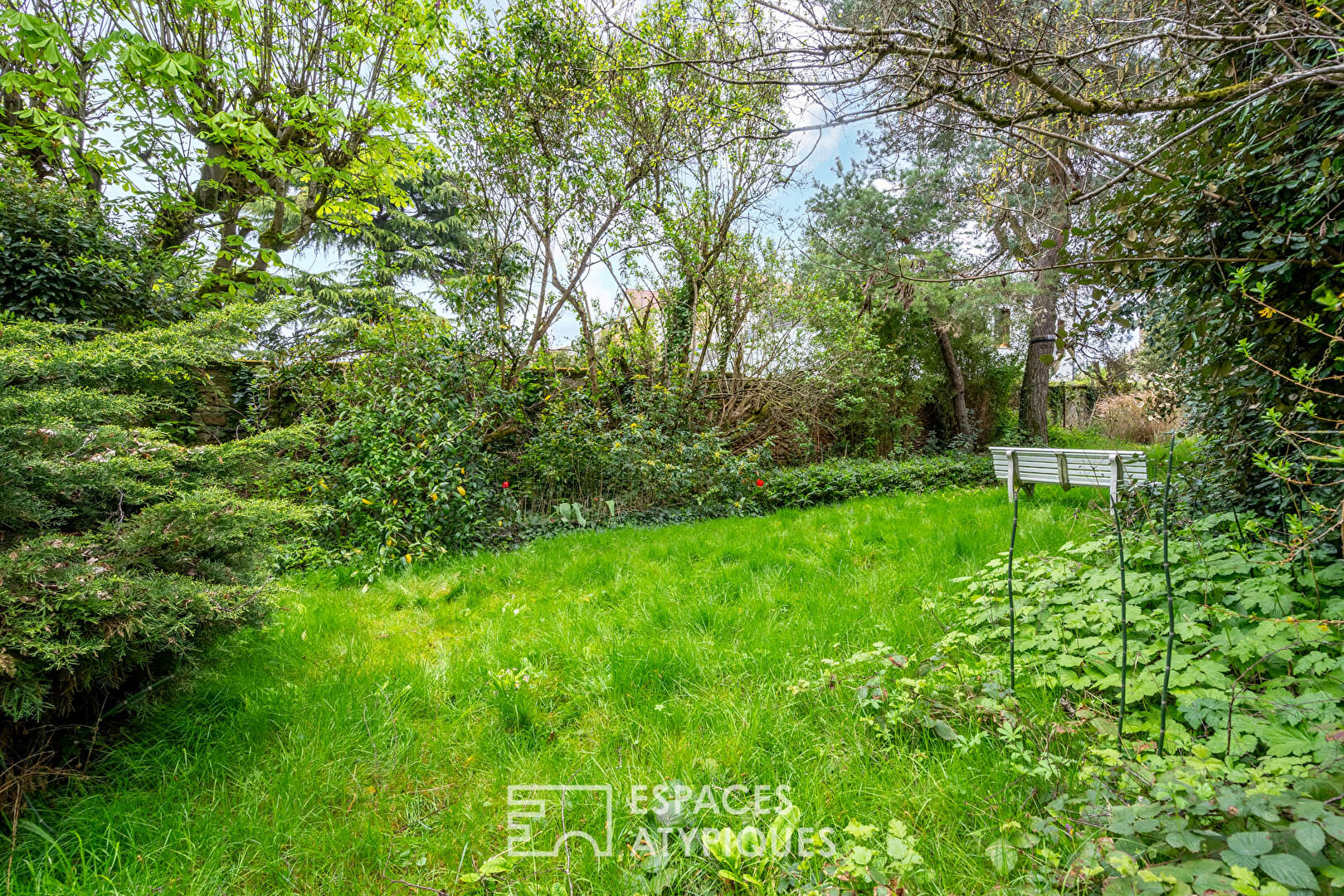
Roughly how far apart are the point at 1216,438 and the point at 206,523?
447cm

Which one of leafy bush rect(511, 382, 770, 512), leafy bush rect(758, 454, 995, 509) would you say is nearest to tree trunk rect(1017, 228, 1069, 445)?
leafy bush rect(758, 454, 995, 509)

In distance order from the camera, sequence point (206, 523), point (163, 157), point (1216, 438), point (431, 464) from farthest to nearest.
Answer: point (163, 157)
point (431, 464)
point (1216, 438)
point (206, 523)

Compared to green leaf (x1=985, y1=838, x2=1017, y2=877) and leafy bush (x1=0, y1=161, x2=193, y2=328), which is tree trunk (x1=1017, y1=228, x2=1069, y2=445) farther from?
leafy bush (x1=0, y1=161, x2=193, y2=328)

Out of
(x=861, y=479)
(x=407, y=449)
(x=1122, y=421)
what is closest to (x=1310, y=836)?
(x=407, y=449)

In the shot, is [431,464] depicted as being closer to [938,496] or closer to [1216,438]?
[1216,438]

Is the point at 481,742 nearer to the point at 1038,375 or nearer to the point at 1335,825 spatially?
the point at 1335,825

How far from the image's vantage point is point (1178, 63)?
2320mm

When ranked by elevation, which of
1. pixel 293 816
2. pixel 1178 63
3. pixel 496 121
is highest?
pixel 496 121

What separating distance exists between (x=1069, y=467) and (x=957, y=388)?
5399 millimetres

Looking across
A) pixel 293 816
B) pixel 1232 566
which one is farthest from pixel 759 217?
pixel 293 816

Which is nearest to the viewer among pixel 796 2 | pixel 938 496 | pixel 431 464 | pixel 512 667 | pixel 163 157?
pixel 796 2

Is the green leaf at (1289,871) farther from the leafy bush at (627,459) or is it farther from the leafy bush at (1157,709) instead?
the leafy bush at (627,459)

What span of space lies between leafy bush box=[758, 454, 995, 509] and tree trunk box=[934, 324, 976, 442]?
2021 millimetres

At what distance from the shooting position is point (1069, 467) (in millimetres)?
5055
